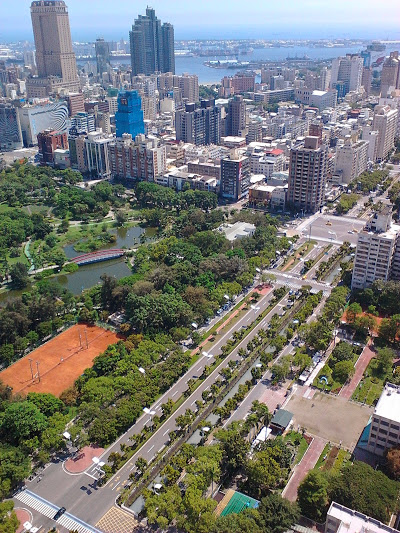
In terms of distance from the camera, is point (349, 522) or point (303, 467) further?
point (303, 467)

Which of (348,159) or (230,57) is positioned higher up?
(230,57)

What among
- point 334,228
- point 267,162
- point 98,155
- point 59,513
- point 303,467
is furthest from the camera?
point 98,155

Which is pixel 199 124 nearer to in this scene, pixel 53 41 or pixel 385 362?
pixel 53 41

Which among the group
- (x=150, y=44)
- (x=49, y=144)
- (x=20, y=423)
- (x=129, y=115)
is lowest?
(x=20, y=423)

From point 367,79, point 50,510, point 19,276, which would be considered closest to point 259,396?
point 50,510

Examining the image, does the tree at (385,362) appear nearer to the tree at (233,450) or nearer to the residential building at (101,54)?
the tree at (233,450)

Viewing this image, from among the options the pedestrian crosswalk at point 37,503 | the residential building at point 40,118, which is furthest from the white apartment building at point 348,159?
the pedestrian crosswalk at point 37,503
